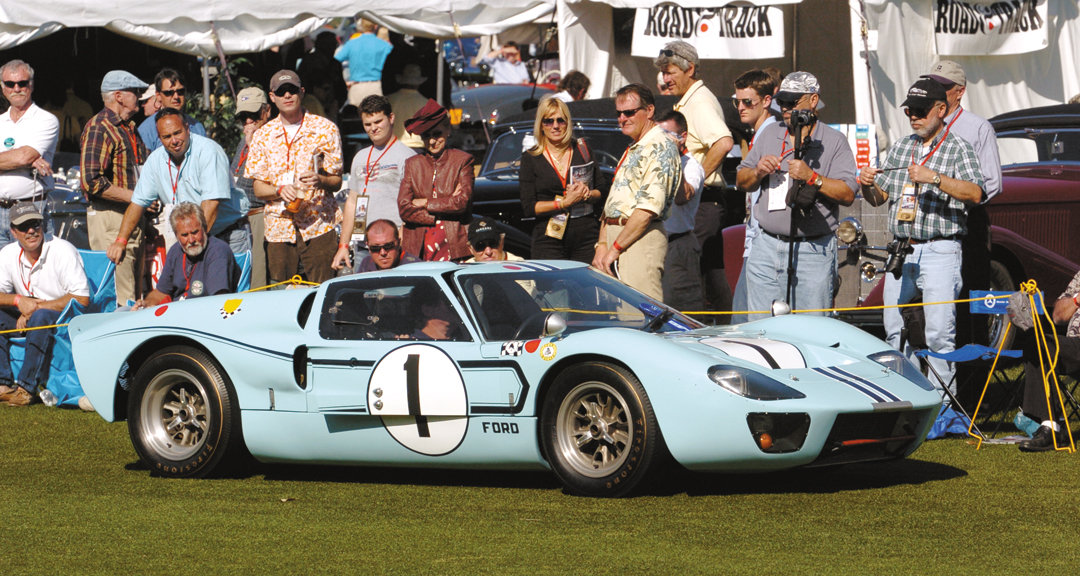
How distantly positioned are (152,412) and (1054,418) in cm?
494

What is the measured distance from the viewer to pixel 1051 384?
762 centimetres

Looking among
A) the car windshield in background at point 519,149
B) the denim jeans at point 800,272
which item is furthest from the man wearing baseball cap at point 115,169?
the denim jeans at point 800,272

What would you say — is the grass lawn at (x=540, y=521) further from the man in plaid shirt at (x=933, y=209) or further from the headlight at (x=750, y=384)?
the man in plaid shirt at (x=933, y=209)

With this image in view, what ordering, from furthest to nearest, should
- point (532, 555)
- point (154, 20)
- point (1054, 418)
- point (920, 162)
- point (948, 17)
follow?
point (948, 17) → point (154, 20) → point (920, 162) → point (1054, 418) → point (532, 555)

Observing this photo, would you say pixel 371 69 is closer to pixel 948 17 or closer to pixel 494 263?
pixel 948 17

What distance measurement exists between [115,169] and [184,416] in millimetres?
4200

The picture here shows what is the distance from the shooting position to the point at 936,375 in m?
8.08

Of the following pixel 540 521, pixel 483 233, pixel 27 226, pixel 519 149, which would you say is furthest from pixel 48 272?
pixel 540 521

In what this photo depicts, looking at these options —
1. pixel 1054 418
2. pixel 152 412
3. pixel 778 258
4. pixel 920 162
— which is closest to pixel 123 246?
pixel 152 412

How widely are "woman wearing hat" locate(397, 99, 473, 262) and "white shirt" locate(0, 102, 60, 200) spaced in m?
3.66

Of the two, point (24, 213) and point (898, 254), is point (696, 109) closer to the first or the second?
point (898, 254)

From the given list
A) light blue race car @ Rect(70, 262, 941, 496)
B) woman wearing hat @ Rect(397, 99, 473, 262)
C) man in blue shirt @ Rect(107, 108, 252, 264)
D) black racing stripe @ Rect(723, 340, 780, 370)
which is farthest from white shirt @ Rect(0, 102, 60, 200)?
black racing stripe @ Rect(723, 340, 780, 370)

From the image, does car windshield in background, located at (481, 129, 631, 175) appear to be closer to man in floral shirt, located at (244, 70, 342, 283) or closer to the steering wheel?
man in floral shirt, located at (244, 70, 342, 283)

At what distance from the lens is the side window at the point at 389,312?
6762mm
